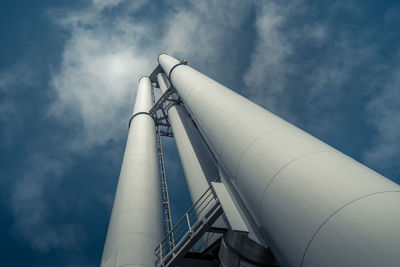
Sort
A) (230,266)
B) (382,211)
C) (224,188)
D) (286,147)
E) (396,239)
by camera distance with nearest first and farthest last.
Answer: (396,239) < (382,211) < (286,147) < (230,266) < (224,188)

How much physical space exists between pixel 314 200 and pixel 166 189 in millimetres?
16460

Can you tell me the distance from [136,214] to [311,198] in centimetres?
1064

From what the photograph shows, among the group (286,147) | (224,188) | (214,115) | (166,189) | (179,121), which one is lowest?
(286,147)

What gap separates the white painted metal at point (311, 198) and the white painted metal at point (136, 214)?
6878mm

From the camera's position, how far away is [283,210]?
477 cm

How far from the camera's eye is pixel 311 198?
4387 millimetres

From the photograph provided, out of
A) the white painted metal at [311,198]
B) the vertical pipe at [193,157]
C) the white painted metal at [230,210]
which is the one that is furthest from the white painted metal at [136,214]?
the white painted metal at [311,198]

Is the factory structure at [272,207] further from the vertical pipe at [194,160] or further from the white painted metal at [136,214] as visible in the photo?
the vertical pipe at [194,160]

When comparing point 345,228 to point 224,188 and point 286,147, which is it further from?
point 224,188

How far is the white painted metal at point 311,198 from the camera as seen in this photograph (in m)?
3.54

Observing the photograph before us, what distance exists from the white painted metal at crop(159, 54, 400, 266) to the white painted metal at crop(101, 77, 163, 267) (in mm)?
6878

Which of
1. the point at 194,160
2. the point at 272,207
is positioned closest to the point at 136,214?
the point at 194,160

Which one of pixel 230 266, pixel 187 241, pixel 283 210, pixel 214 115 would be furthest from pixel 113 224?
pixel 283 210

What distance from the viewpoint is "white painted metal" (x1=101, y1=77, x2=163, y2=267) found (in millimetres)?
10945
